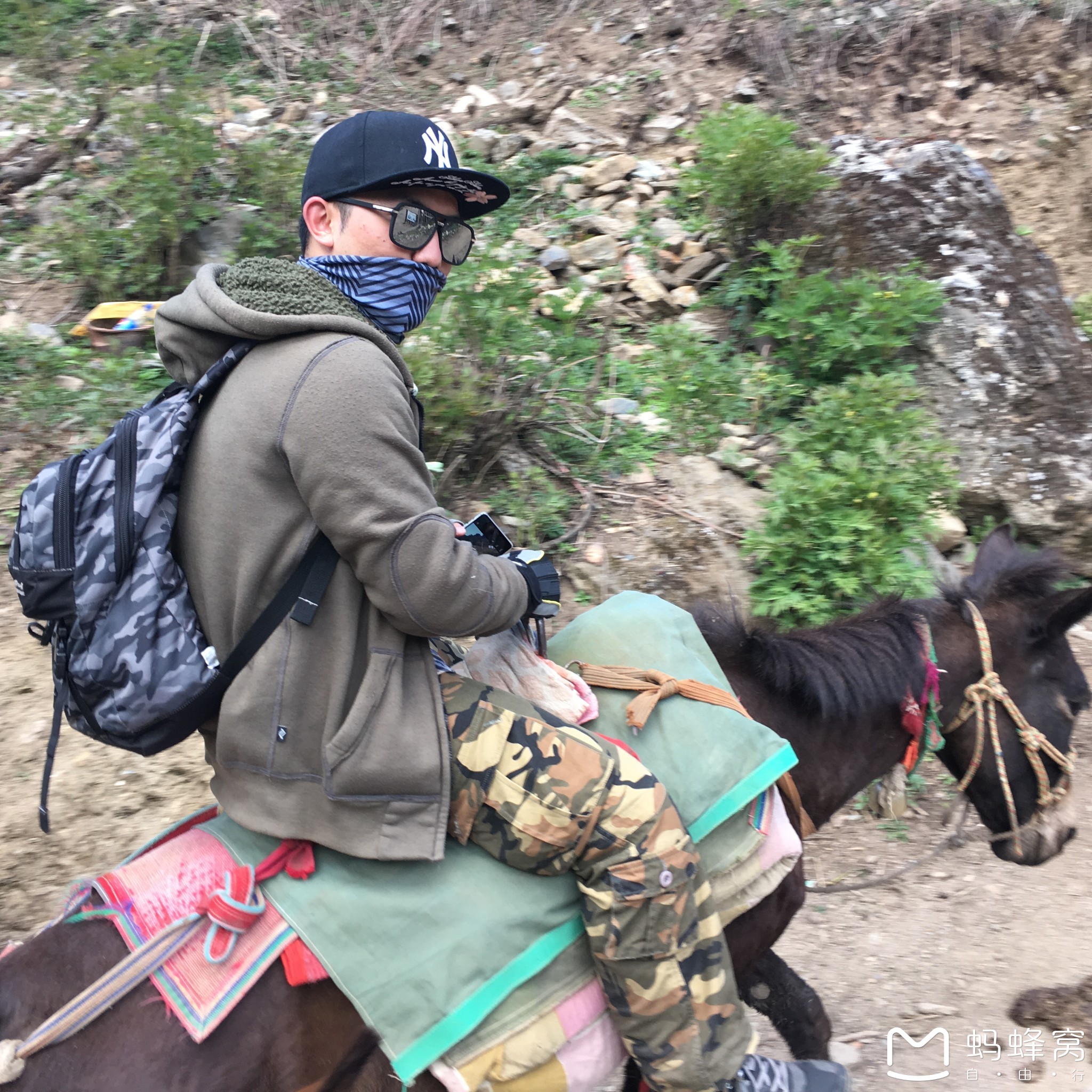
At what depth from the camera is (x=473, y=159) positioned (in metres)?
7.66

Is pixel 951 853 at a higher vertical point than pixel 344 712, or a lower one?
lower

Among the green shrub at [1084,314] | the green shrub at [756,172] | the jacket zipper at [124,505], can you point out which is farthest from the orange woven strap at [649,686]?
the green shrub at [1084,314]

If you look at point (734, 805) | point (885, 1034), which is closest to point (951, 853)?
point (885, 1034)

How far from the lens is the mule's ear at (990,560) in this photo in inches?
113

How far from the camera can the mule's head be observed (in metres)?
2.72

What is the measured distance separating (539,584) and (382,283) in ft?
2.43

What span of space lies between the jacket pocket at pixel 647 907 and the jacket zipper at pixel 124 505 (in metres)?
1.15

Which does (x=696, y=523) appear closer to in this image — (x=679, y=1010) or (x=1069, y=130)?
(x=679, y=1010)

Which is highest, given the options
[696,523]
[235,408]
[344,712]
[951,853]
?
[235,408]

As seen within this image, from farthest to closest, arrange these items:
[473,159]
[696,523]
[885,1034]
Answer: [473,159] → [696,523] → [885,1034]

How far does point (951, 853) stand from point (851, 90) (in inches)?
270

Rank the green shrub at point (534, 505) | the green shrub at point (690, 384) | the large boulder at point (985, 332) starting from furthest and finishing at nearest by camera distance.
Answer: the green shrub at point (690, 384)
the large boulder at point (985, 332)
the green shrub at point (534, 505)

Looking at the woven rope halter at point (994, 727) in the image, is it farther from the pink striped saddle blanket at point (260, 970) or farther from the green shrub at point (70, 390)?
the green shrub at point (70, 390)

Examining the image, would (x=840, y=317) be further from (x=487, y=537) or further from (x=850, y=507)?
(x=487, y=537)
